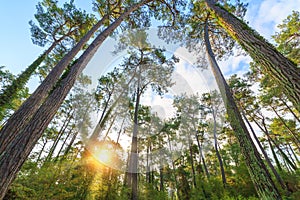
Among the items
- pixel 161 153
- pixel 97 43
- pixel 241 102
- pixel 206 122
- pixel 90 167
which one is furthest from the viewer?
pixel 161 153

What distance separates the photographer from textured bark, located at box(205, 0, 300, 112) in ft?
5.09

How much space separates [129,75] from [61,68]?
8749 mm

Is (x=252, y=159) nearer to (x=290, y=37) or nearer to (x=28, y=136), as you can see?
(x=28, y=136)

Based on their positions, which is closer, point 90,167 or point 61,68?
point 61,68

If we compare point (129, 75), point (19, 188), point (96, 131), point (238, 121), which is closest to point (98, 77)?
point (129, 75)

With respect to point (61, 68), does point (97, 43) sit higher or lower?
higher

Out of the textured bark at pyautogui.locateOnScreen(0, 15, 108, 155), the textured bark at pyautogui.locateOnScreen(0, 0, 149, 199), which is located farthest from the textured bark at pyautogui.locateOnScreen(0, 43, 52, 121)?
the textured bark at pyautogui.locateOnScreen(0, 0, 149, 199)

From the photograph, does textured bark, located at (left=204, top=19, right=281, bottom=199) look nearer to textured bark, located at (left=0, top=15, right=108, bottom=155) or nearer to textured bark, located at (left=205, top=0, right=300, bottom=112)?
textured bark, located at (left=205, top=0, right=300, bottom=112)

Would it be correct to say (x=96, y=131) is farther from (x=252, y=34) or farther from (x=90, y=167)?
(x=252, y=34)

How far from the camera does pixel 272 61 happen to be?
1877 millimetres

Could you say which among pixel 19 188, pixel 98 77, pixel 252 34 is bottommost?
pixel 19 188

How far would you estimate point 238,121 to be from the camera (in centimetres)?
339

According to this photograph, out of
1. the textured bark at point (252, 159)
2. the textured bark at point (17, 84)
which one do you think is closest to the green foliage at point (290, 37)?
the textured bark at point (252, 159)

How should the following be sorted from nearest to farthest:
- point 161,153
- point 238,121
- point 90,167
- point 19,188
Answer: point 238,121 → point 19,188 → point 90,167 → point 161,153
